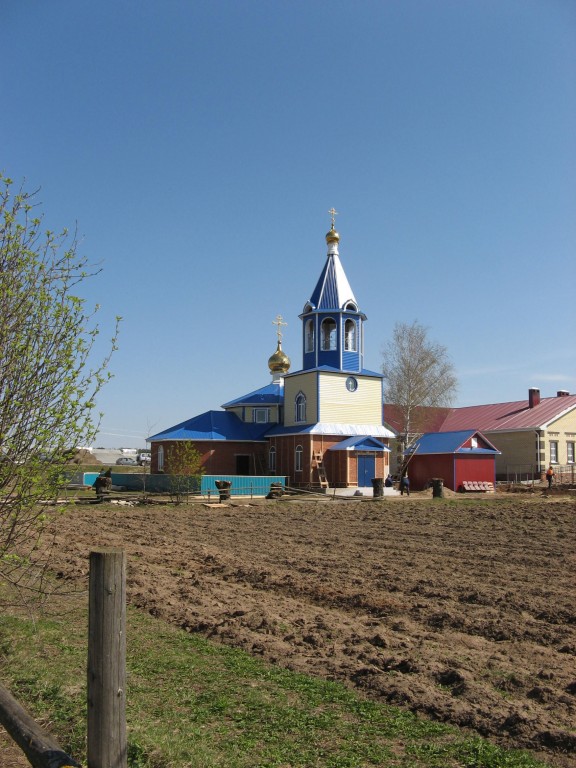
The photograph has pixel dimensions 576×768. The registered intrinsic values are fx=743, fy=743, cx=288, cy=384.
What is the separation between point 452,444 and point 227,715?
36868 millimetres

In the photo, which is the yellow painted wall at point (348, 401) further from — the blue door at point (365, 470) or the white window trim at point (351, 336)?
the blue door at point (365, 470)

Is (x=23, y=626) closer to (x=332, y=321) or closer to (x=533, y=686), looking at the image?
(x=533, y=686)

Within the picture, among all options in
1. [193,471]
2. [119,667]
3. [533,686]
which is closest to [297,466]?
[193,471]

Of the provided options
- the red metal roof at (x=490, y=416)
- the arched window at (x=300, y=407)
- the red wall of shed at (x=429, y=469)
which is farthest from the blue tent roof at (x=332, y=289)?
the red metal roof at (x=490, y=416)

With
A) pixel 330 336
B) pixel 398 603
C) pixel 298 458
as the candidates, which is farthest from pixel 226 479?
pixel 398 603

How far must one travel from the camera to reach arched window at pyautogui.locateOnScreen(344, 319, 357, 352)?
1658 inches

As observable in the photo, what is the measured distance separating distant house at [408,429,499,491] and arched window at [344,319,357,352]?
7.12 meters

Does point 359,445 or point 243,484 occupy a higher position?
point 359,445

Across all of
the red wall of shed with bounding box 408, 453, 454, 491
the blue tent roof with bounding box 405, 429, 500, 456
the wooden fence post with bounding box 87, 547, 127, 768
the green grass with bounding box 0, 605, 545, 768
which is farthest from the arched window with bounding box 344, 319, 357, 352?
the wooden fence post with bounding box 87, 547, 127, 768

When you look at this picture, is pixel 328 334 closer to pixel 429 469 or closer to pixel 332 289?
pixel 332 289

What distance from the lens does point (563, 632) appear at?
8.56 meters

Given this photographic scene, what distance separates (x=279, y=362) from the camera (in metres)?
50.1

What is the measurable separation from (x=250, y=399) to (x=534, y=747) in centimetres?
4063

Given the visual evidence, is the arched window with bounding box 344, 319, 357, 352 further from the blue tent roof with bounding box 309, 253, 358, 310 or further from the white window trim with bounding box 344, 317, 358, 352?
the blue tent roof with bounding box 309, 253, 358, 310
